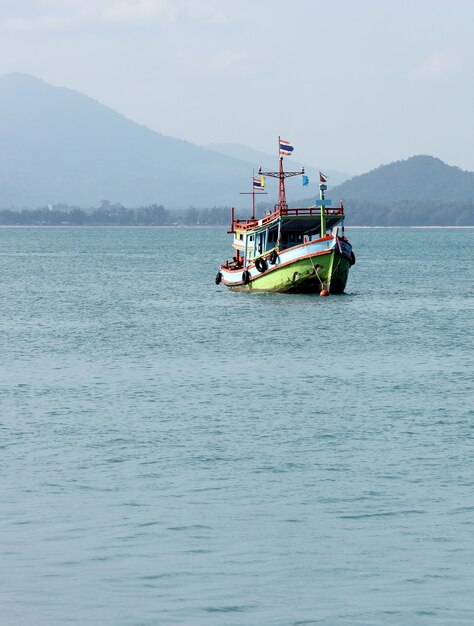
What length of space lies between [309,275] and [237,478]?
143ft

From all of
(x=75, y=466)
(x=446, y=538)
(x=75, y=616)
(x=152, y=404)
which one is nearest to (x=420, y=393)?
(x=152, y=404)

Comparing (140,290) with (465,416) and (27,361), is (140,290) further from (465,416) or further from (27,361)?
(465,416)

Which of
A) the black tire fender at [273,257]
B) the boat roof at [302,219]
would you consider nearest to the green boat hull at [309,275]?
the black tire fender at [273,257]

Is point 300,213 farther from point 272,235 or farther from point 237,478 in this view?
point 237,478

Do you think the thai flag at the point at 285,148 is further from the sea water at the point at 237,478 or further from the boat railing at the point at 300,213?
the sea water at the point at 237,478

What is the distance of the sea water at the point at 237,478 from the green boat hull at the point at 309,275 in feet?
40.4

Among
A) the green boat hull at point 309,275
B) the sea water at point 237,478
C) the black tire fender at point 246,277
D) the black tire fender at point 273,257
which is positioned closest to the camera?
the sea water at point 237,478

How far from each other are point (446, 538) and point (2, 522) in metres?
7.89

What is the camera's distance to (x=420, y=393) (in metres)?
37.1

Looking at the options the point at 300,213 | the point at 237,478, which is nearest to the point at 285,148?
the point at 300,213

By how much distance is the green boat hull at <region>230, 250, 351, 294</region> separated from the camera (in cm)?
6750

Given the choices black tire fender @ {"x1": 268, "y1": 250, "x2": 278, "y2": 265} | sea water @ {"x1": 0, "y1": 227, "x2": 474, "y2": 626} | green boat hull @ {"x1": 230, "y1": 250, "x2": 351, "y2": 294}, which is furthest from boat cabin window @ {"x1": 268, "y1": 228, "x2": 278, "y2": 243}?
sea water @ {"x1": 0, "y1": 227, "x2": 474, "y2": 626}

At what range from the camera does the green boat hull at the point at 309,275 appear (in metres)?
67.5

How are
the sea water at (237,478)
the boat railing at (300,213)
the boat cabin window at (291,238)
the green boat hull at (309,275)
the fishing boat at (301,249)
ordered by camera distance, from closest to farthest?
the sea water at (237,478) → the fishing boat at (301,249) → the green boat hull at (309,275) → the boat railing at (300,213) → the boat cabin window at (291,238)
